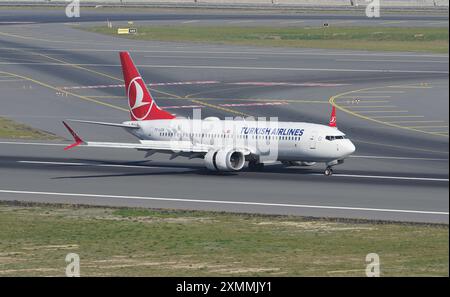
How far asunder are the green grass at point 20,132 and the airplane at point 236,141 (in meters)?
18.2

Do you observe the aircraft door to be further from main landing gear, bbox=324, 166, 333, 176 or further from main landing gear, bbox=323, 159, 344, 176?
main landing gear, bbox=324, 166, 333, 176

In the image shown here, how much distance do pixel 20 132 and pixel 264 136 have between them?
106 ft

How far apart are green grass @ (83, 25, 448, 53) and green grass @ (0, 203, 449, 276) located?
108817 millimetres

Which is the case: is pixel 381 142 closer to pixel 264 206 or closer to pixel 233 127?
pixel 233 127

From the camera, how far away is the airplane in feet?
250

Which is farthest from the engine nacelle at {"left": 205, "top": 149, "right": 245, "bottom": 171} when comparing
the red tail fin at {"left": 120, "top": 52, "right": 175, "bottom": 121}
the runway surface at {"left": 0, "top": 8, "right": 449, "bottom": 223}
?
the red tail fin at {"left": 120, "top": 52, "right": 175, "bottom": 121}

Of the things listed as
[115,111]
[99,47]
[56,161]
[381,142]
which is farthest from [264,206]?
[99,47]

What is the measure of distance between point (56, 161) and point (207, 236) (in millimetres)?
32361

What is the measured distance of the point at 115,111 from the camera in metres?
114

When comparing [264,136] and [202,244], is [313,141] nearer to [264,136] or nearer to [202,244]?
[264,136]

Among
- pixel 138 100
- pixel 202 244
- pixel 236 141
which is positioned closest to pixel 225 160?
pixel 236 141

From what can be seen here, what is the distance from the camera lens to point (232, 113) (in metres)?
112

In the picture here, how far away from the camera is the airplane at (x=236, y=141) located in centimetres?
7631

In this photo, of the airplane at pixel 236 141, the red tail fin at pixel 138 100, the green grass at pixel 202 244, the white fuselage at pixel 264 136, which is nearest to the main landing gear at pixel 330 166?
the airplane at pixel 236 141
